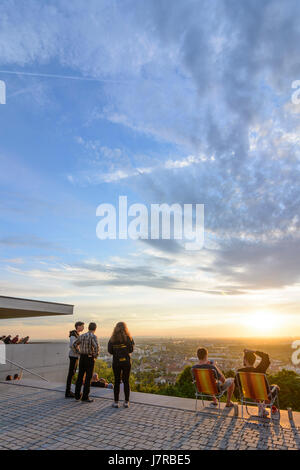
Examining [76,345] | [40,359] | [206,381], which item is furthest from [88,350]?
[40,359]

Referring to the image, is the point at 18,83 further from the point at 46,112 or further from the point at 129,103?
the point at 129,103

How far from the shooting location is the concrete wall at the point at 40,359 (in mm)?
13750

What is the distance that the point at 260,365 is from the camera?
6.38 meters

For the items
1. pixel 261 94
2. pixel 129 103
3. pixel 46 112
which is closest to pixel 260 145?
pixel 261 94

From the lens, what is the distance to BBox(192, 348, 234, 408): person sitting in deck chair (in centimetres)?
669

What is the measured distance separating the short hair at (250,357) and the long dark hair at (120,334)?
248cm

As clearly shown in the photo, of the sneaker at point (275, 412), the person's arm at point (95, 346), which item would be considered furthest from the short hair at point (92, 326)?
the sneaker at point (275, 412)

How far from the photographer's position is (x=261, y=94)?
43.8 ft

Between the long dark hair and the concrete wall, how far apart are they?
831 cm

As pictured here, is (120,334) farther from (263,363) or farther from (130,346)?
(263,363)

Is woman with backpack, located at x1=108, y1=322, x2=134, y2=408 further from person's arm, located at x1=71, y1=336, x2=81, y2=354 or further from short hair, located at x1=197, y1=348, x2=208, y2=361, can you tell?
short hair, located at x1=197, y1=348, x2=208, y2=361

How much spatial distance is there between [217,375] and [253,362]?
83 centimetres

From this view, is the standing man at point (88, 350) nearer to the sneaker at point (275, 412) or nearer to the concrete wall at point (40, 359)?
the sneaker at point (275, 412)
